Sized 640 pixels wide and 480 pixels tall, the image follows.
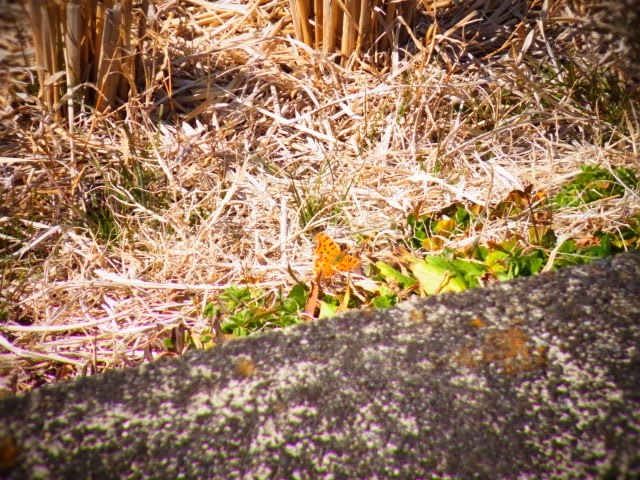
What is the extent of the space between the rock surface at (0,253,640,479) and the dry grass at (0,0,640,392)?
0.52 m

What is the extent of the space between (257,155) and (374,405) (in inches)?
55.7

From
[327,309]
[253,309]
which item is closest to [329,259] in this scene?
[327,309]

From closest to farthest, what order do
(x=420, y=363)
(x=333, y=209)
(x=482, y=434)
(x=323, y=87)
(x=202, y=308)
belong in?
(x=482, y=434) < (x=420, y=363) < (x=202, y=308) < (x=333, y=209) < (x=323, y=87)

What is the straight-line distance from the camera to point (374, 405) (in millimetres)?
1220

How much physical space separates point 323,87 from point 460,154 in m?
0.68

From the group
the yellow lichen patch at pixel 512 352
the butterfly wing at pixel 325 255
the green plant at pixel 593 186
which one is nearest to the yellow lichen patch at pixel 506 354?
the yellow lichen patch at pixel 512 352

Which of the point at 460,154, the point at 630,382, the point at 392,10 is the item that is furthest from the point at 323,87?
the point at 630,382

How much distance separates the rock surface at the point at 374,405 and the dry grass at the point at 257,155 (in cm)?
52

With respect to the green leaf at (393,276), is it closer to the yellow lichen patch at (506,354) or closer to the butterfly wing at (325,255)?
the butterfly wing at (325,255)

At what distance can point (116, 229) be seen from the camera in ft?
7.12

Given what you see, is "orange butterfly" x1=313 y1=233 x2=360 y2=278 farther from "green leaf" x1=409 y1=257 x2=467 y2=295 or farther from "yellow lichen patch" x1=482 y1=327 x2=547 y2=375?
"yellow lichen patch" x1=482 y1=327 x2=547 y2=375

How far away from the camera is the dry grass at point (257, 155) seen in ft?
6.40

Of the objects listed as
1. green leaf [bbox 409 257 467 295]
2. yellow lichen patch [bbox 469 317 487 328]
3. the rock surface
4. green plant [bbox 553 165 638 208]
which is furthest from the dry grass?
yellow lichen patch [bbox 469 317 487 328]

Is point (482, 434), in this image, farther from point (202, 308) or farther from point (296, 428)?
point (202, 308)
